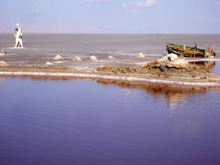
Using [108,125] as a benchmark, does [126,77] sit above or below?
above

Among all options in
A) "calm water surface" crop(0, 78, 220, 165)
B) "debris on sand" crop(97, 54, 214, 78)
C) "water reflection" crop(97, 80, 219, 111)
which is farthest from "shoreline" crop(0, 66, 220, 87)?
"calm water surface" crop(0, 78, 220, 165)

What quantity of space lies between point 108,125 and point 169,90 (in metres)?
9.92

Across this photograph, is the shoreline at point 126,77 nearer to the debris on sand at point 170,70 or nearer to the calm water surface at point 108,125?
the debris on sand at point 170,70

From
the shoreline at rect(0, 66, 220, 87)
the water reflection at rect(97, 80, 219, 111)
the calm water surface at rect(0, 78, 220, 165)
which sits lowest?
the calm water surface at rect(0, 78, 220, 165)

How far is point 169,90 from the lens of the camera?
83.4 feet

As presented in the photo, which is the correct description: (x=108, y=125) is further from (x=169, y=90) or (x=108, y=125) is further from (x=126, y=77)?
(x=126, y=77)

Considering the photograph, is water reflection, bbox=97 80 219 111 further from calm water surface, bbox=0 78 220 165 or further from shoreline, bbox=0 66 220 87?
shoreline, bbox=0 66 220 87

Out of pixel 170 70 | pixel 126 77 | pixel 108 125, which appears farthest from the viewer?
pixel 170 70

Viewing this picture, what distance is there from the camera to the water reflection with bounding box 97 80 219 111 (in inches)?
869

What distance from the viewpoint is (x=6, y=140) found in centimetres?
1400

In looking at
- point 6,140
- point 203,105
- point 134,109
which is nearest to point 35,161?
point 6,140

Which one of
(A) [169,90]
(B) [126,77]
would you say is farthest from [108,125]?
(B) [126,77]

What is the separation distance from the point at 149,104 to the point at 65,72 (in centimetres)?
1286

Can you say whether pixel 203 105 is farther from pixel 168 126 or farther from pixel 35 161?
pixel 35 161
